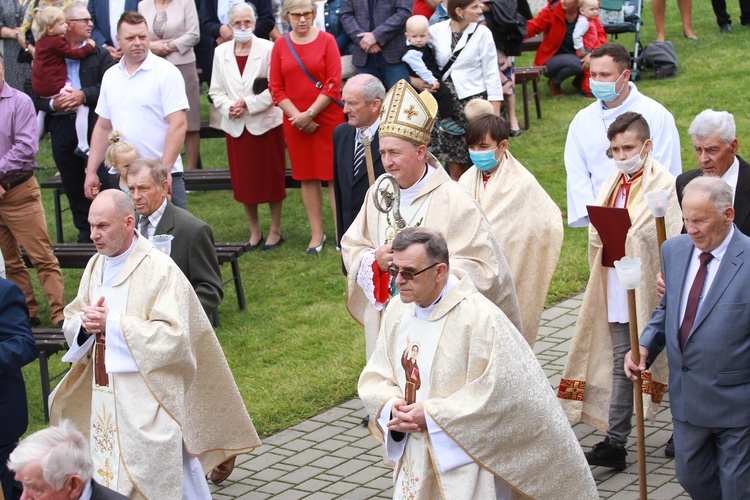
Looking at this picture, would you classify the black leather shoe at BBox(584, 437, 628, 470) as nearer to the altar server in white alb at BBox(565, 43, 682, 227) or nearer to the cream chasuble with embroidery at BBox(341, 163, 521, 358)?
the cream chasuble with embroidery at BBox(341, 163, 521, 358)

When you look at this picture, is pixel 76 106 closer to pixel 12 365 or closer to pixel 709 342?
pixel 12 365

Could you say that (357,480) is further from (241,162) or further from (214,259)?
(241,162)

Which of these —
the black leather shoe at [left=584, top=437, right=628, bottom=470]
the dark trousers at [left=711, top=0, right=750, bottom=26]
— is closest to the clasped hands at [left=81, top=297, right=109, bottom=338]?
the black leather shoe at [left=584, top=437, right=628, bottom=470]

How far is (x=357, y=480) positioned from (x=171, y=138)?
370cm

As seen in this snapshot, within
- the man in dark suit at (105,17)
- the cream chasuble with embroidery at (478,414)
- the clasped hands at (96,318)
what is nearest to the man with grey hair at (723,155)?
the cream chasuble with embroidery at (478,414)

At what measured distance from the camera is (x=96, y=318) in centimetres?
609

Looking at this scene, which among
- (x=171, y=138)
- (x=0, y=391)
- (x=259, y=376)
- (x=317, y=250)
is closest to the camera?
(x=0, y=391)

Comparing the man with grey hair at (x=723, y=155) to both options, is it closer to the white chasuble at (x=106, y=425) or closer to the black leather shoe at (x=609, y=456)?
the black leather shoe at (x=609, y=456)

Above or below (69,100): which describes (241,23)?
above

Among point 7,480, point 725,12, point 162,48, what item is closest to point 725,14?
point 725,12

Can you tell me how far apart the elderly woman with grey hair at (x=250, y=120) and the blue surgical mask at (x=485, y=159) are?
4.51 m

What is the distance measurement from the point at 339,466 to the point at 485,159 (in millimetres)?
2176

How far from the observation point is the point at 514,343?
17.2ft

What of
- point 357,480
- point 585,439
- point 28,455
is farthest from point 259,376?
point 28,455
